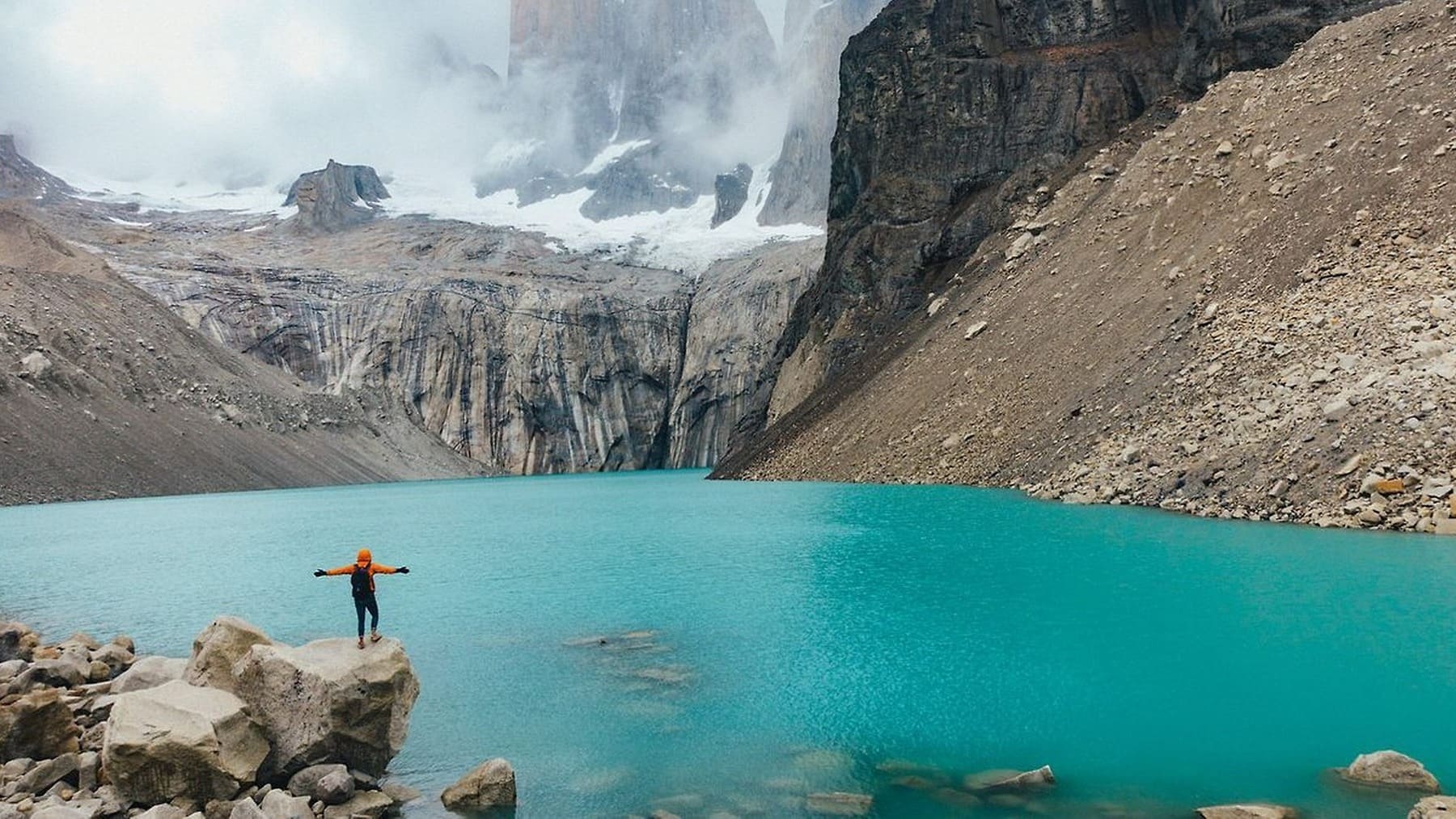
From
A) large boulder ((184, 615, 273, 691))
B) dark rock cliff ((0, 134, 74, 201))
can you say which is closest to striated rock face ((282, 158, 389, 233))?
dark rock cliff ((0, 134, 74, 201))

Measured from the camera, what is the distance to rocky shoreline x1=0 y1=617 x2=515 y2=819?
805 centimetres

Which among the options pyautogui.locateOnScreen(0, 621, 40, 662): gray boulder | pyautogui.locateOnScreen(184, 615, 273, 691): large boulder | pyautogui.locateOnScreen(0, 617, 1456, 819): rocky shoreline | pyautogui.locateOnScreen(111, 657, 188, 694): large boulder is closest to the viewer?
pyautogui.locateOnScreen(0, 617, 1456, 819): rocky shoreline

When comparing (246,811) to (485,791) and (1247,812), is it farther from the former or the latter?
(1247,812)

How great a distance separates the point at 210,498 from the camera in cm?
5253

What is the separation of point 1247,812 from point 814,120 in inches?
5473

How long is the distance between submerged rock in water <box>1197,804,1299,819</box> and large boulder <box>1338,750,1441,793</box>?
921mm

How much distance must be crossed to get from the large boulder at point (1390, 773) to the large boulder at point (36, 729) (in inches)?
431

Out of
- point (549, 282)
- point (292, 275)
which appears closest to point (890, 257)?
point (549, 282)

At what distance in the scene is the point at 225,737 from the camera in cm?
835

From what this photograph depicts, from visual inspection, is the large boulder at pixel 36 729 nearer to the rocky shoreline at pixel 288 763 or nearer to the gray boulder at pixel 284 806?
the rocky shoreline at pixel 288 763

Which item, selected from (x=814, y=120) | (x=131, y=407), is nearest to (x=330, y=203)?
(x=814, y=120)

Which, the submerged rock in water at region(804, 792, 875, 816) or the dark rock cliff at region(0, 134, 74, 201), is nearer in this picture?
the submerged rock in water at region(804, 792, 875, 816)

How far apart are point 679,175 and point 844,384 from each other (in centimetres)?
12517

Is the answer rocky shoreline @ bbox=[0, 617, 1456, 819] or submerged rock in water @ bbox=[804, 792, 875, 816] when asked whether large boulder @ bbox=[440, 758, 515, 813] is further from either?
submerged rock in water @ bbox=[804, 792, 875, 816]
